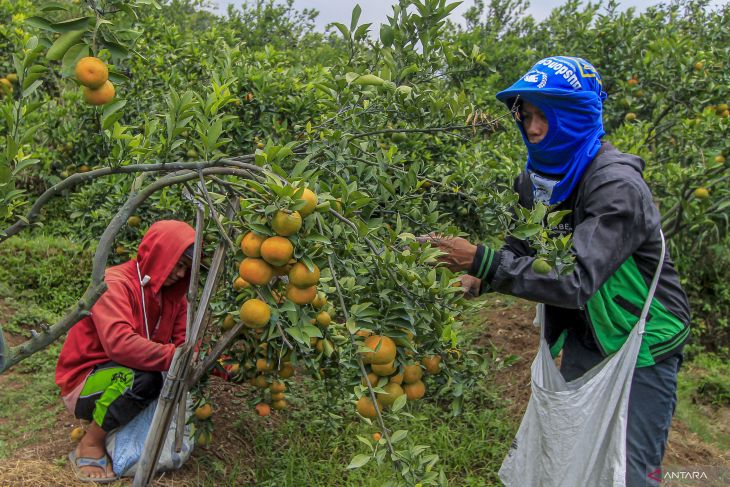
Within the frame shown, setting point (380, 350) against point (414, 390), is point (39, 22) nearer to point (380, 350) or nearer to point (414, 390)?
point (380, 350)

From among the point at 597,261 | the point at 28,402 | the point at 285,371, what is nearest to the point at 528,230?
the point at 597,261

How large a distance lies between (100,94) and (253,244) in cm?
45

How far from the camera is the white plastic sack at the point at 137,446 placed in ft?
8.78

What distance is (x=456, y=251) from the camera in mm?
2033

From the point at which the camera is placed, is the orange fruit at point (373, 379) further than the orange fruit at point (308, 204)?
Yes

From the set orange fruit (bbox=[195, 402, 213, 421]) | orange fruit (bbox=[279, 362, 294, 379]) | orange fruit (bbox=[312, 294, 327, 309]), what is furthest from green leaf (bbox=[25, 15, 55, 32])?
orange fruit (bbox=[195, 402, 213, 421])

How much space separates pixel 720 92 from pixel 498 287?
3.24 m

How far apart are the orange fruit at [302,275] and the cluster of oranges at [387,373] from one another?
0.28m

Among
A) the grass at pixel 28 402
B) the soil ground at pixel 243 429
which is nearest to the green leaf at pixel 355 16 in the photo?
the soil ground at pixel 243 429

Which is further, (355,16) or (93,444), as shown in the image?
(93,444)

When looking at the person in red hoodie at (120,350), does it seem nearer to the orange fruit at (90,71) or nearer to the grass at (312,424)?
the grass at (312,424)

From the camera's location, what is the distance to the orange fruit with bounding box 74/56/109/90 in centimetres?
137

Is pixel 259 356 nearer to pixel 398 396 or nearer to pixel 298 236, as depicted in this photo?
pixel 398 396

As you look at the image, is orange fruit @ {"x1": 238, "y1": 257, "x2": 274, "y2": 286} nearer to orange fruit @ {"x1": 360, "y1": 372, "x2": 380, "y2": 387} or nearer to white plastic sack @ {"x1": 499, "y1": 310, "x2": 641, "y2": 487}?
orange fruit @ {"x1": 360, "y1": 372, "x2": 380, "y2": 387}
